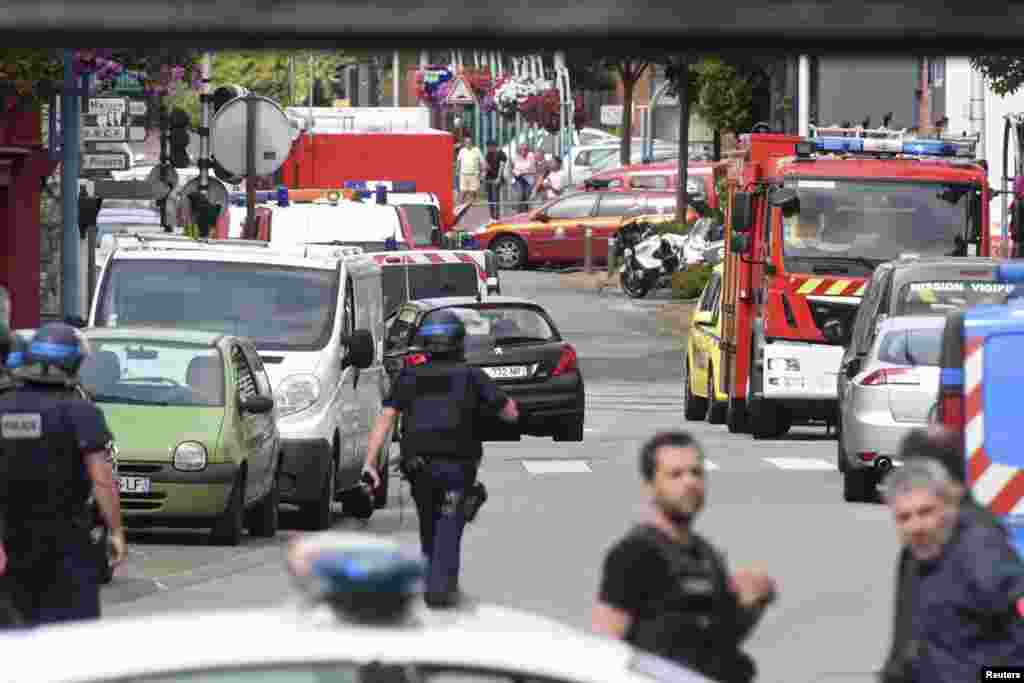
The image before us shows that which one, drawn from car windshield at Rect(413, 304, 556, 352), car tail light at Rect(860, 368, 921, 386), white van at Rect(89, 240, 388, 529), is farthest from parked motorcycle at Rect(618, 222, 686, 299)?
white van at Rect(89, 240, 388, 529)

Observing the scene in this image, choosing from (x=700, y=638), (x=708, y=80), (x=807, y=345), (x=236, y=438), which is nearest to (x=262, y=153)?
(x=807, y=345)

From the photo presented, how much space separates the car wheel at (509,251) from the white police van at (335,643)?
49.2 m

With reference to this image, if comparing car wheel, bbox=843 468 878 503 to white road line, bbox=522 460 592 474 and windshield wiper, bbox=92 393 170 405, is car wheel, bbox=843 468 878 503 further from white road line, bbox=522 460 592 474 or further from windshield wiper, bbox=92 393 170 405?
windshield wiper, bbox=92 393 170 405

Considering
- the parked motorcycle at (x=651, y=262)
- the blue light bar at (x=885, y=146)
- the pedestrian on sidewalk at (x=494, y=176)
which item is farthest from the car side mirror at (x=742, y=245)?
the pedestrian on sidewalk at (x=494, y=176)

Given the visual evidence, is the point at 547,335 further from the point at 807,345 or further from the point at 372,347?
the point at 372,347

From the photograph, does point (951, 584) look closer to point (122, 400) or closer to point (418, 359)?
point (418, 359)

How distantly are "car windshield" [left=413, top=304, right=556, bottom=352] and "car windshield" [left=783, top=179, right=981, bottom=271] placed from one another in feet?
9.61

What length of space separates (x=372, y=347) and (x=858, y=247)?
9156mm

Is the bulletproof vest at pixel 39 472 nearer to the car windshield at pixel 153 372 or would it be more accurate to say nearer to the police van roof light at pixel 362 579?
the police van roof light at pixel 362 579

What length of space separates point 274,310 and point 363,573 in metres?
15.2

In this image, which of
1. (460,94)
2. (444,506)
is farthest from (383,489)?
(460,94)

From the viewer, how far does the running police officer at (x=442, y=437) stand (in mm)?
13039

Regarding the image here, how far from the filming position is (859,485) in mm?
21547

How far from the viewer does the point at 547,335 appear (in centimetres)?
2875
